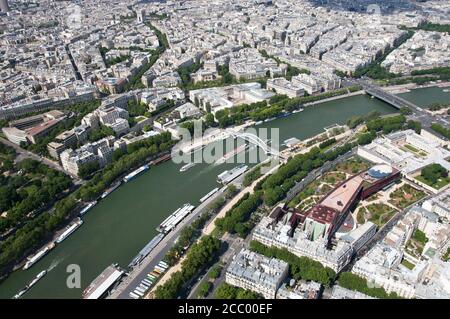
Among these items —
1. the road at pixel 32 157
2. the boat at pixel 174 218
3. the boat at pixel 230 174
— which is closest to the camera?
the boat at pixel 174 218

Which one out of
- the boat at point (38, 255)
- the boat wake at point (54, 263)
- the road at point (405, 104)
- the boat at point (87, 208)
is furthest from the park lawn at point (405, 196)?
the boat at point (38, 255)

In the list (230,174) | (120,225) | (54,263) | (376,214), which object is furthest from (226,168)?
(54,263)

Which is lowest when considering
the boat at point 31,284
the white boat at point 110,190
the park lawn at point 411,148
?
the park lawn at point 411,148

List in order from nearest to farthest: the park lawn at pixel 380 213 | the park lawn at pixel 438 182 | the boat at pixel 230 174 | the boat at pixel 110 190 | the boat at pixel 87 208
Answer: the park lawn at pixel 380 213
the boat at pixel 87 208
the park lawn at pixel 438 182
the boat at pixel 110 190
the boat at pixel 230 174

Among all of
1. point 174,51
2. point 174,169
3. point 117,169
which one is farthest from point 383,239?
point 174,51

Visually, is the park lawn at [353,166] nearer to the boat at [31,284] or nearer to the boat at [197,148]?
the boat at [197,148]

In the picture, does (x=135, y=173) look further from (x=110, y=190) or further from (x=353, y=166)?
(x=353, y=166)
